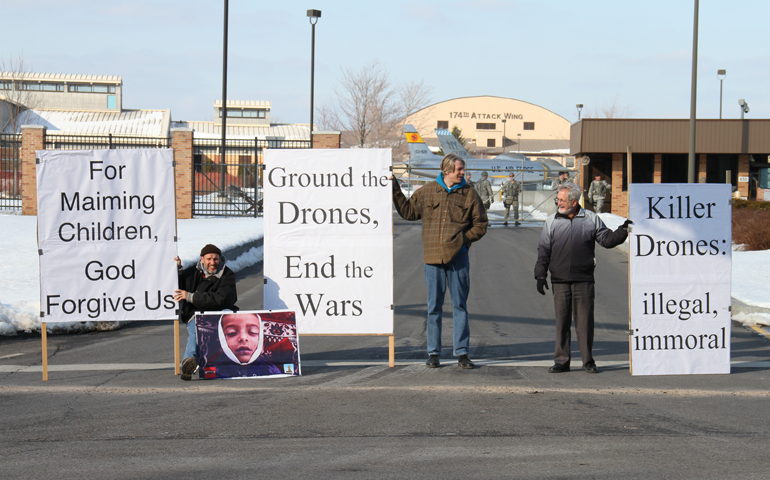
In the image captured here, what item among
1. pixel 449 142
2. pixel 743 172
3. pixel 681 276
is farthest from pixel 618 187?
pixel 681 276

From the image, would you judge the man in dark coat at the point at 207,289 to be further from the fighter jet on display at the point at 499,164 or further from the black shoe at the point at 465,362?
the fighter jet on display at the point at 499,164

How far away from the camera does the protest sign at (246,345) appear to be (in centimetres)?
666

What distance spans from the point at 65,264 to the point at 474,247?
12.8 m

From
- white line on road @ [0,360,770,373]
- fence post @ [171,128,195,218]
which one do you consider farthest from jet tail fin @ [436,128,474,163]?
white line on road @ [0,360,770,373]

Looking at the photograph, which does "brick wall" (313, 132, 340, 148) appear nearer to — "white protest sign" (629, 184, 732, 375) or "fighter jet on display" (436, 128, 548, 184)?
"fighter jet on display" (436, 128, 548, 184)

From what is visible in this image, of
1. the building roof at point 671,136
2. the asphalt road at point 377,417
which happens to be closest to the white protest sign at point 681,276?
the asphalt road at point 377,417

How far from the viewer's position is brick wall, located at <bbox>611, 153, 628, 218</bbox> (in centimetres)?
3662

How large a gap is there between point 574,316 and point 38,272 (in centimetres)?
886

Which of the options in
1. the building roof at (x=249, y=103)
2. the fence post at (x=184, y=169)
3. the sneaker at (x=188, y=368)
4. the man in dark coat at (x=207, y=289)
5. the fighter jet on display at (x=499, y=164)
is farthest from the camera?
the building roof at (x=249, y=103)

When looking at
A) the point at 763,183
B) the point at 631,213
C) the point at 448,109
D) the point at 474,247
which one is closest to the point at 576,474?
the point at 631,213

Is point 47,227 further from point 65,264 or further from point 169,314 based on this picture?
point 169,314

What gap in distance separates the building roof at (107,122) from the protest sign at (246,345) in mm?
49432

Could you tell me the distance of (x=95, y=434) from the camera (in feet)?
15.9

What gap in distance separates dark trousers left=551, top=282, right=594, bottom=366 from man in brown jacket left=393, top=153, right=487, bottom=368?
851 millimetres
